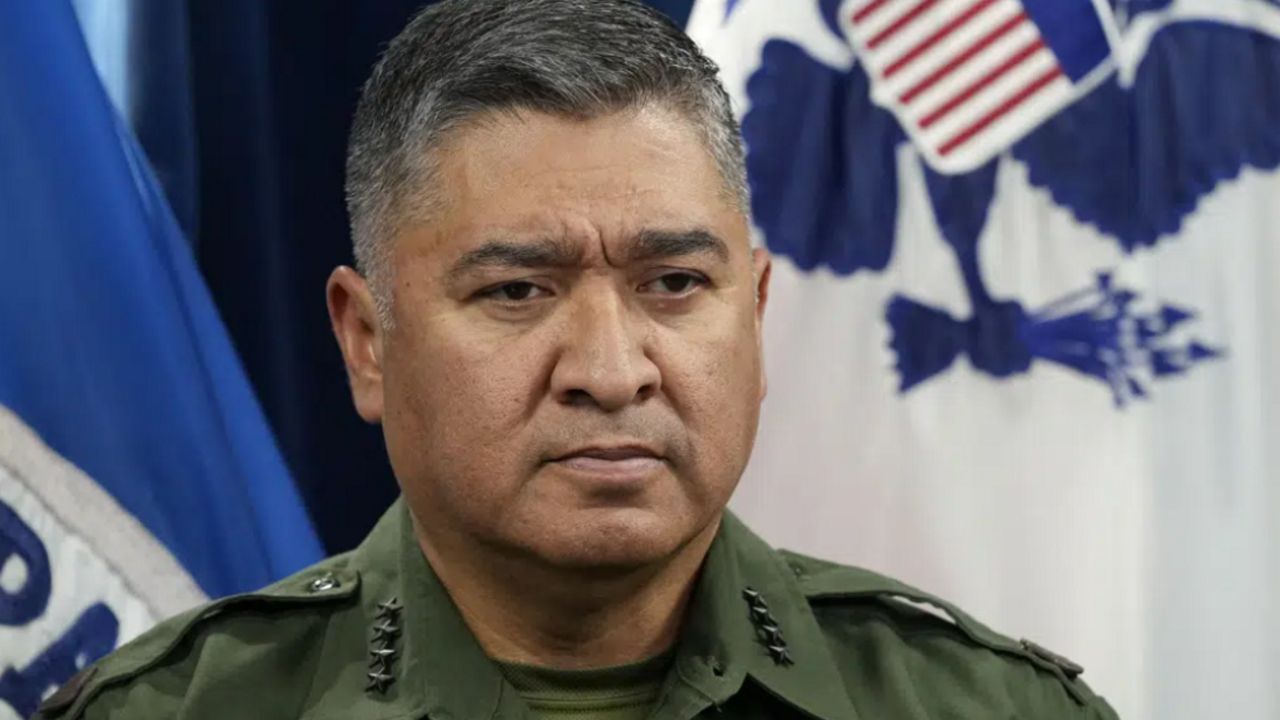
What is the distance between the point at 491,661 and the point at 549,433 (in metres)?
0.25

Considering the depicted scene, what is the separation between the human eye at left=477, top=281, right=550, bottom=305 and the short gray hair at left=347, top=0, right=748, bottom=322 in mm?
99

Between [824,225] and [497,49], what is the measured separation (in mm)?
702

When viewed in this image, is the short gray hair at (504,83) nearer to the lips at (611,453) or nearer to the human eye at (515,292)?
the human eye at (515,292)

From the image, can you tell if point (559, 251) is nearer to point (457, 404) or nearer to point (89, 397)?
point (457, 404)

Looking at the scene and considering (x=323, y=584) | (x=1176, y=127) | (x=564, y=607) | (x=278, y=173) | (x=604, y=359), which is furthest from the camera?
(x=278, y=173)

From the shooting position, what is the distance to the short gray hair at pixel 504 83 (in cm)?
154

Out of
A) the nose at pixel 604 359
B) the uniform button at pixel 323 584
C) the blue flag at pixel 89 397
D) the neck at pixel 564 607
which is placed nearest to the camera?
the nose at pixel 604 359

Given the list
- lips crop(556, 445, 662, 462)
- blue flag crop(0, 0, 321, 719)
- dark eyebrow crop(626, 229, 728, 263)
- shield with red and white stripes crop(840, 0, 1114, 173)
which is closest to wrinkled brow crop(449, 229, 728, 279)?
dark eyebrow crop(626, 229, 728, 263)

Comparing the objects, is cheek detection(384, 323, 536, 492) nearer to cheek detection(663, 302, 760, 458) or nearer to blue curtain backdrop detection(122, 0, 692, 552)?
cheek detection(663, 302, 760, 458)

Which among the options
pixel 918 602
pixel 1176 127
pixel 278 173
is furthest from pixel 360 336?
pixel 1176 127

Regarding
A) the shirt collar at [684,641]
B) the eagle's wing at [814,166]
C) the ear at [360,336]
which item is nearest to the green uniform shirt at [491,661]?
the shirt collar at [684,641]

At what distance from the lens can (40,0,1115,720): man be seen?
59.4 inches

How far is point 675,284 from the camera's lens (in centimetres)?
158

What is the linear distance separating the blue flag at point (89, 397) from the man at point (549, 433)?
0.27m
